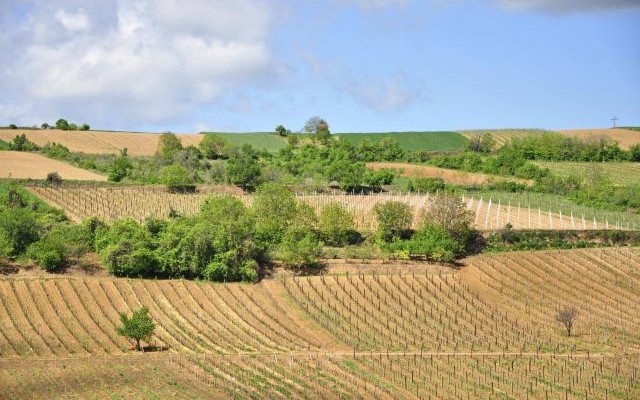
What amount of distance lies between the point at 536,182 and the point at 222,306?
72.8 meters

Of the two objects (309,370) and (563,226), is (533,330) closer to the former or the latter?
(309,370)

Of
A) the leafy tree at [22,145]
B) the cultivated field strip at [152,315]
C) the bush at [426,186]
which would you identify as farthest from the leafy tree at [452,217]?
the leafy tree at [22,145]

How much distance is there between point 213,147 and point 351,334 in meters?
99.7

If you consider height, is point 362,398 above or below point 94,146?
below

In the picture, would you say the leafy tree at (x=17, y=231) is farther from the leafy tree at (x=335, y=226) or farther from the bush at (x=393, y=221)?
the bush at (x=393, y=221)

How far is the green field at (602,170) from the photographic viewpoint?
529ft

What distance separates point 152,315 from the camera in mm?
89625

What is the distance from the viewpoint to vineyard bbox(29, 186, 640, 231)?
124m

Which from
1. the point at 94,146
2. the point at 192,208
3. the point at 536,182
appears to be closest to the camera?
the point at 192,208

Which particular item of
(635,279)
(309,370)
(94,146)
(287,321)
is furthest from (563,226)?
(94,146)

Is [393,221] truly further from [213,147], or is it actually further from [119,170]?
[213,147]

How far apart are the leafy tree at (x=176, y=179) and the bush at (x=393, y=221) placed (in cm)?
3684

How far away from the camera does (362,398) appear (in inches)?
2697

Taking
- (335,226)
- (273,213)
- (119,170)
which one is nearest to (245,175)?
(119,170)
